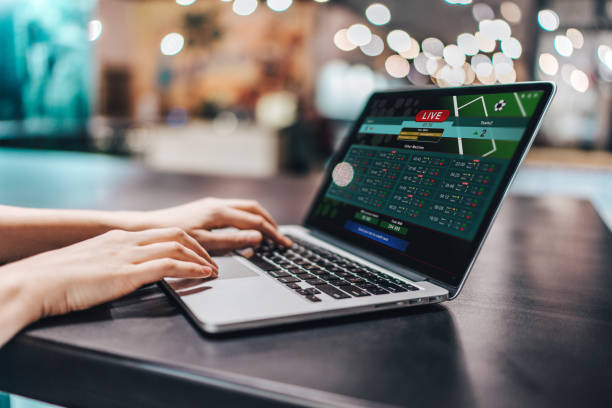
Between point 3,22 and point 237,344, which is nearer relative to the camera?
point 237,344

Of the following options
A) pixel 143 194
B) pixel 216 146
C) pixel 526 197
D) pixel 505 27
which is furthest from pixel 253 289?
pixel 505 27

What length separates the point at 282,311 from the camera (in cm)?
43

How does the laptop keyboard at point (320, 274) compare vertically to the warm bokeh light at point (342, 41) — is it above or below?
below

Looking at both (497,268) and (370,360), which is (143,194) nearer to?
(497,268)

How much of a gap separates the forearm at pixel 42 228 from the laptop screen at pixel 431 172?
34cm

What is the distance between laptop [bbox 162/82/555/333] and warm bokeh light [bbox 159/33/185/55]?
8508 mm

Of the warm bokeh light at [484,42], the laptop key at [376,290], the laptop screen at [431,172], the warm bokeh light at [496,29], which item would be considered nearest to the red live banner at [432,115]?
the laptop screen at [431,172]

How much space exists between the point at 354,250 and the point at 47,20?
4981 millimetres

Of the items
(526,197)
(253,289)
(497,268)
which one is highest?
(526,197)

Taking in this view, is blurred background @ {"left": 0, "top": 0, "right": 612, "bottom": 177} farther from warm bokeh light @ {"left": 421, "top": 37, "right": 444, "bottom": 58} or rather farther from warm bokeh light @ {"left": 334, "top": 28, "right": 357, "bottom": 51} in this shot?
warm bokeh light @ {"left": 421, "top": 37, "right": 444, "bottom": 58}

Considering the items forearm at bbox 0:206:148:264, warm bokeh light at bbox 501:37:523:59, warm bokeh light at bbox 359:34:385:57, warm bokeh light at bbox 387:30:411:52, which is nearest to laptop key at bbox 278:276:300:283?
forearm at bbox 0:206:148:264

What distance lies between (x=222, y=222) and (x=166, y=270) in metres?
0.24

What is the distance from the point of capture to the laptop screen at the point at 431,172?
537 mm

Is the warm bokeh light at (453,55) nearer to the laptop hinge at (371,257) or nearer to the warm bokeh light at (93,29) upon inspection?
the warm bokeh light at (93,29)
